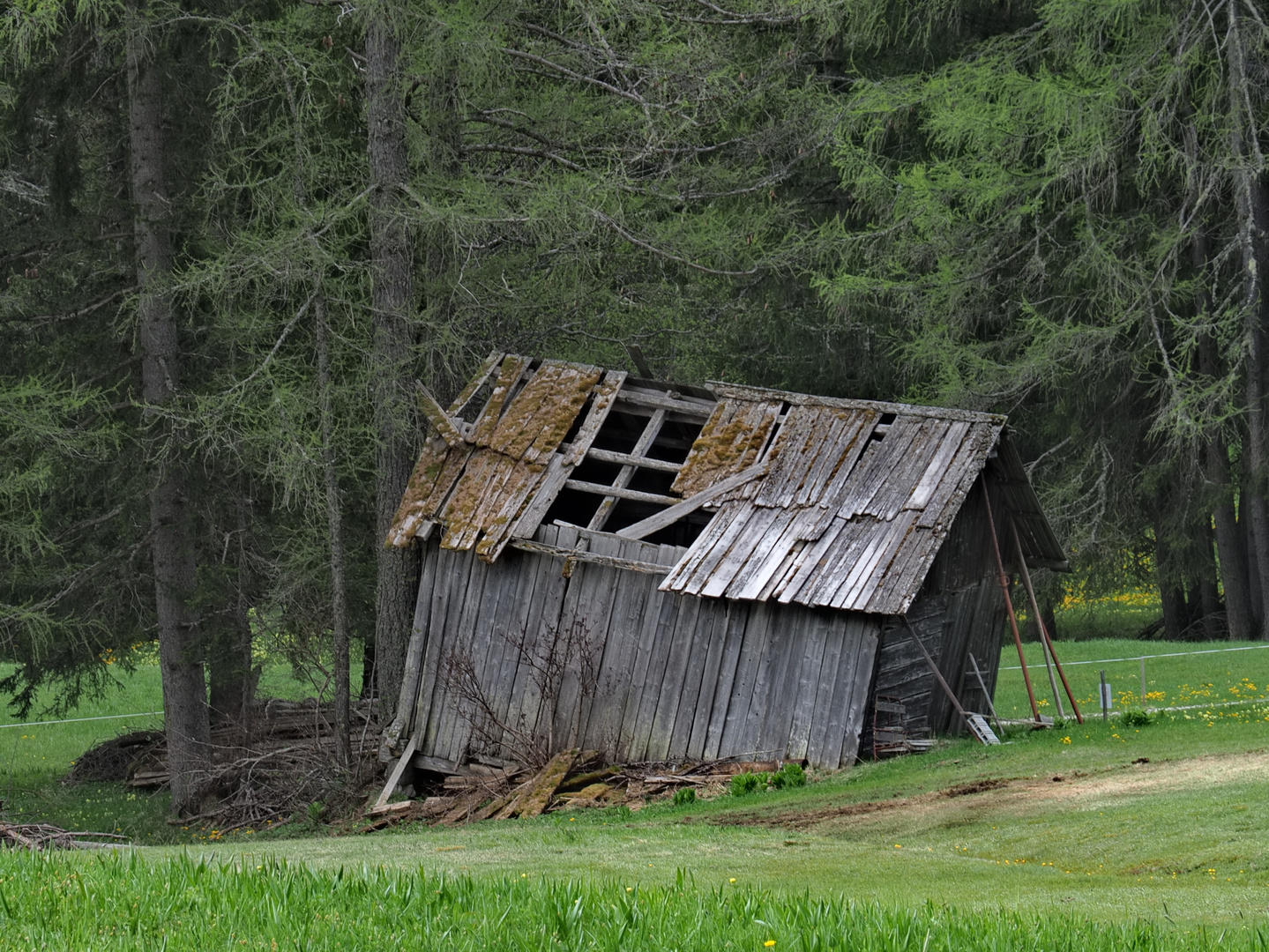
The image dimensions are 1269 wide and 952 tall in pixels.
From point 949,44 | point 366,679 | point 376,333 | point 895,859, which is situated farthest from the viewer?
point 949,44

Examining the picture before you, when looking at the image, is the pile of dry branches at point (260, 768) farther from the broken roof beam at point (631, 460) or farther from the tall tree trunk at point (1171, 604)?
the tall tree trunk at point (1171, 604)

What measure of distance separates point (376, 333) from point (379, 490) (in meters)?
2.18

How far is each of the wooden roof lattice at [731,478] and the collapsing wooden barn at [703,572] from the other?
3cm

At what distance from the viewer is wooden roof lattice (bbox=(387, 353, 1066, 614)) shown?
14852 millimetres

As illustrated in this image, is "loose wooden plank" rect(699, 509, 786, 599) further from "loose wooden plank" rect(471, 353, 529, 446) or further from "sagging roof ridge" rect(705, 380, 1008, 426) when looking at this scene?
"loose wooden plank" rect(471, 353, 529, 446)

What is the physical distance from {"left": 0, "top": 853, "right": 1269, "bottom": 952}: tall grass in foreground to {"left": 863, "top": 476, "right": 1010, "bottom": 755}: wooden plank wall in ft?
28.4

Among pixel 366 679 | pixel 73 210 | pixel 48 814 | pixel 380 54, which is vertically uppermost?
pixel 380 54

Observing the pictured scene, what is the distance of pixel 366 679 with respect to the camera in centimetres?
2030

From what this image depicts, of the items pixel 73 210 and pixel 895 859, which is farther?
pixel 73 210

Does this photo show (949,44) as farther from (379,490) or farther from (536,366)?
(379,490)

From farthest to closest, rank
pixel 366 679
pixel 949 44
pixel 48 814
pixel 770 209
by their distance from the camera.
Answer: pixel 949 44 → pixel 770 209 → pixel 366 679 → pixel 48 814

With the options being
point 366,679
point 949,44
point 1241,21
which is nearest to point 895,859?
point 366,679

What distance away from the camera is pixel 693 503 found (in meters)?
15.9

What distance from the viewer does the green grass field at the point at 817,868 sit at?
5.48m
